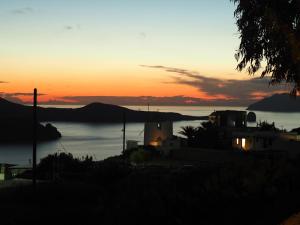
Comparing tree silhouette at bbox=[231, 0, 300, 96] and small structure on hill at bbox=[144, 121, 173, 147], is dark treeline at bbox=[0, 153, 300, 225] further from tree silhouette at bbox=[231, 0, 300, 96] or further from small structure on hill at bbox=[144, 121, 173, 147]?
small structure on hill at bbox=[144, 121, 173, 147]

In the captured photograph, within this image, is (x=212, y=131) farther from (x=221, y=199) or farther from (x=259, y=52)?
(x=221, y=199)

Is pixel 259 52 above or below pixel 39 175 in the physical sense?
above

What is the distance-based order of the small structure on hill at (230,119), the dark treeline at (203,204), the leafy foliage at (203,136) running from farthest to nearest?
the small structure on hill at (230,119) → the leafy foliage at (203,136) → the dark treeline at (203,204)

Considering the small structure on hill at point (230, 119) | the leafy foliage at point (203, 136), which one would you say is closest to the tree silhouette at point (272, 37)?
the leafy foliage at point (203, 136)

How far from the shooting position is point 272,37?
15.1m

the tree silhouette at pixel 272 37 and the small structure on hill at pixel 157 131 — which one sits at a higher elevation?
the tree silhouette at pixel 272 37

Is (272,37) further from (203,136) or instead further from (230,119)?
(230,119)

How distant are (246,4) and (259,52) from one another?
Answer: 1761 millimetres

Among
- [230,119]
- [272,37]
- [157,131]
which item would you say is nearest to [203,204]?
[272,37]

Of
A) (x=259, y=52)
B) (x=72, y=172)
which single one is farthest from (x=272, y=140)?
(x=259, y=52)

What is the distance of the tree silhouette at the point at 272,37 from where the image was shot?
47.8 feet

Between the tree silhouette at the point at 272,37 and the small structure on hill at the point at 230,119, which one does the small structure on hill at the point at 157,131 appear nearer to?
the small structure on hill at the point at 230,119

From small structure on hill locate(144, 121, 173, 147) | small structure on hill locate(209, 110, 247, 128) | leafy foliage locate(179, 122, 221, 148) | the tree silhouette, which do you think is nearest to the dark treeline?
the tree silhouette

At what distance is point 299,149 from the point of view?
49.2 m
